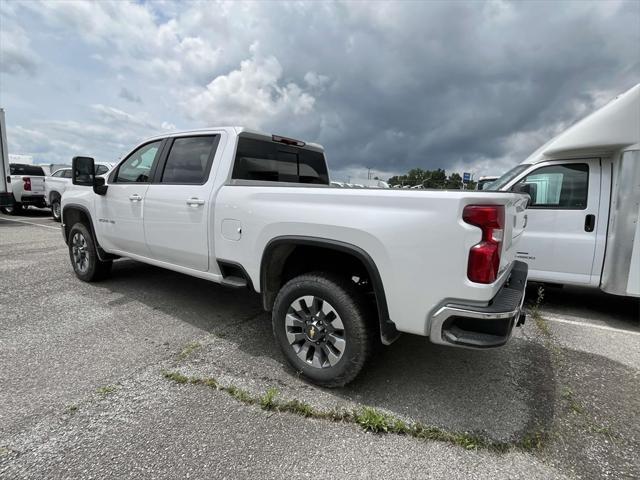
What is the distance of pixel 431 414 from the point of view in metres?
2.49

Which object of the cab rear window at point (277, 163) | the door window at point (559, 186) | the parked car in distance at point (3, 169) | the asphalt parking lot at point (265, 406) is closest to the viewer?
the asphalt parking lot at point (265, 406)

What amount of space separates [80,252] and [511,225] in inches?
211

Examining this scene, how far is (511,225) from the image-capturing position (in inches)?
96.0

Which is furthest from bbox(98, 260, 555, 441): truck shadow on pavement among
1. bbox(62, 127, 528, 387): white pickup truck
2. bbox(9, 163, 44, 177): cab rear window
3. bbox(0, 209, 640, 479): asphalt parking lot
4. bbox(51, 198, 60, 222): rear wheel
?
bbox(9, 163, 44, 177): cab rear window

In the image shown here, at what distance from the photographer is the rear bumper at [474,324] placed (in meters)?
2.12

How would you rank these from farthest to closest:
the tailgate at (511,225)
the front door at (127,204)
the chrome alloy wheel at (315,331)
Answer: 1. the front door at (127,204)
2. the chrome alloy wheel at (315,331)
3. the tailgate at (511,225)

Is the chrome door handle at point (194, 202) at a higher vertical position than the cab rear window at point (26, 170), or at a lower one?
lower

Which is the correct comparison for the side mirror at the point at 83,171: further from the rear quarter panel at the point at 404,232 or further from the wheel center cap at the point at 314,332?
the wheel center cap at the point at 314,332

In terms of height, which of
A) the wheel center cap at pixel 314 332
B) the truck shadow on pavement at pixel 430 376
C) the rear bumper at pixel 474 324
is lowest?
the truck shadow on pavement at pixel 430 376

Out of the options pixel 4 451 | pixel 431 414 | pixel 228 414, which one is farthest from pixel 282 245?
pixel 4 451

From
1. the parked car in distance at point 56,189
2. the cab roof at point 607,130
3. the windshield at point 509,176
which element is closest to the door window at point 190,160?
the windshield at point 509,176

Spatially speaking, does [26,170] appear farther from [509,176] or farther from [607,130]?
[607,130]

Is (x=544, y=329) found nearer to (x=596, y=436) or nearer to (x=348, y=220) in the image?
(x=596, y=436)

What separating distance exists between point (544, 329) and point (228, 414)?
355 cm
